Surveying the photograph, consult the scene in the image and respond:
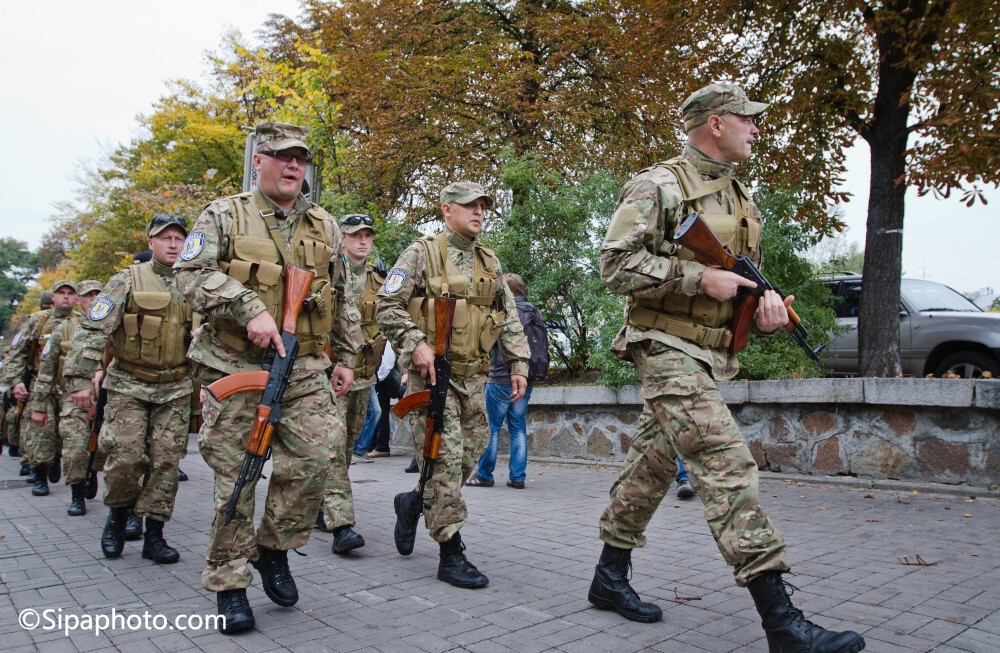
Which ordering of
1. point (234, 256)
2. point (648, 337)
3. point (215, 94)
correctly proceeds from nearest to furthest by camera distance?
point (648, 337) → point (234, 256) → point (215, 94)

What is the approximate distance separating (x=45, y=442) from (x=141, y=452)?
4.14 meters

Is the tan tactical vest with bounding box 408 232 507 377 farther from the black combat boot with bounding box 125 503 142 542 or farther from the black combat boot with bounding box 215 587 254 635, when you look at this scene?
the black combat boot with bounding box 125 503 142 542

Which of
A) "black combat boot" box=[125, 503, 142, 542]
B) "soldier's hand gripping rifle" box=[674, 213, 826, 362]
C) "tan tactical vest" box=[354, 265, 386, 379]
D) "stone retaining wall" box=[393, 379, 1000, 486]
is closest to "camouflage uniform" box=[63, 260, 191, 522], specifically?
"black combat boot" box=[125, 503, 142, 542]

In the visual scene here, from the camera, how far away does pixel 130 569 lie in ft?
15.5

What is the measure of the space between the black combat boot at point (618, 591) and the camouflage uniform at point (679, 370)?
85 millimetres

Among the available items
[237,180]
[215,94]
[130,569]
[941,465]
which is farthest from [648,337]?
[215,94]

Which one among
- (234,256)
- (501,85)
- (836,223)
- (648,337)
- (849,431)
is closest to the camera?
(648,337)

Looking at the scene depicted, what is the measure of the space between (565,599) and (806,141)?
7653mm

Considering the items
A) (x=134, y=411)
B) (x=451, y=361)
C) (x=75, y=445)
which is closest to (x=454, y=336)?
(x=451, y=361)

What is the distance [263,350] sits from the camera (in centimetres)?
384

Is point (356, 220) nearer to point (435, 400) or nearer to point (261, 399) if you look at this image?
point (435, 400)

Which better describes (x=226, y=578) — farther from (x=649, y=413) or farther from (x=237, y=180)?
(x=237, y=180)

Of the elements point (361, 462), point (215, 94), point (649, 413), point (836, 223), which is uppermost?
point (215, 94)

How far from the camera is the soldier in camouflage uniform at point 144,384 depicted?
5113 mm
